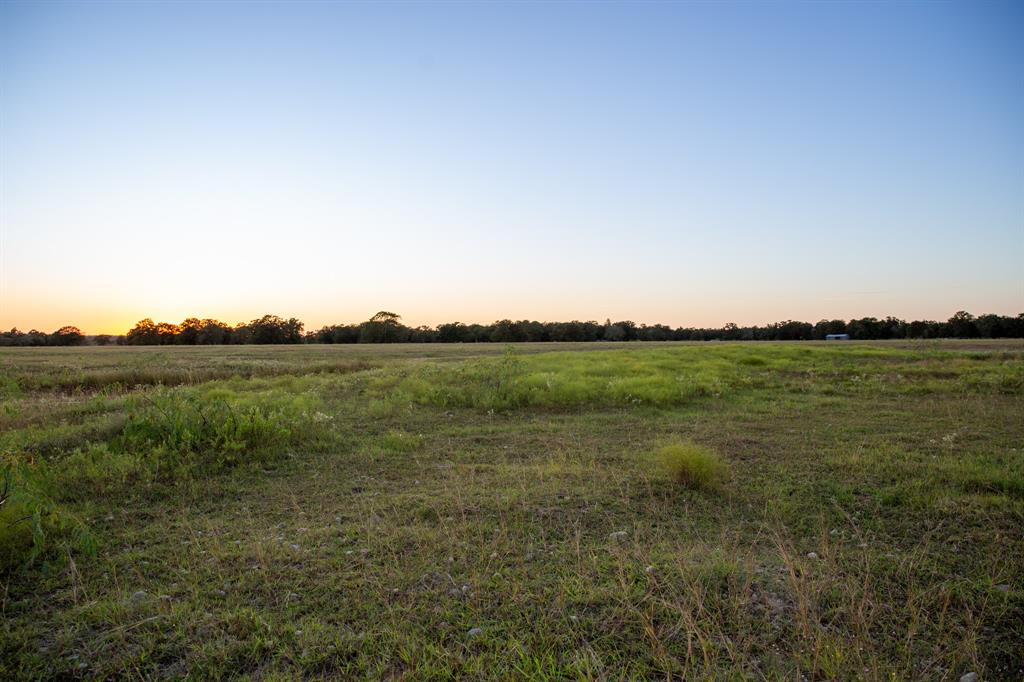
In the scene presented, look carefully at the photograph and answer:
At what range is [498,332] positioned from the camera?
96.1 metres

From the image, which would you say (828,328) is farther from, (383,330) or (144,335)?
(144,335)

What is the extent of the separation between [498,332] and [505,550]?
299 feet

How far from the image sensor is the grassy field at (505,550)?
3549 millimetres

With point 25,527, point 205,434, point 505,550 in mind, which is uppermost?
point 205,434

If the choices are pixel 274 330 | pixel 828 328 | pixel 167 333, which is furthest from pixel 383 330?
pixel 828 328

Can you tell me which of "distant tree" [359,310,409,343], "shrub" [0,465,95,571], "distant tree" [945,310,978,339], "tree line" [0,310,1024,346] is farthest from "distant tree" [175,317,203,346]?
"distant tree" [945,310,978,339]

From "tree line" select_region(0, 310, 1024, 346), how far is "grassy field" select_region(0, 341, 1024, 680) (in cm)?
7824

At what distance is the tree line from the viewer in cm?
7812

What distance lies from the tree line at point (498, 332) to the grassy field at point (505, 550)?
257 ft

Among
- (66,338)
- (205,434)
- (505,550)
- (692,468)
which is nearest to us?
(505,550)

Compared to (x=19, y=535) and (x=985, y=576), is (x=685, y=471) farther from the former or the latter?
(x=19, y=535)

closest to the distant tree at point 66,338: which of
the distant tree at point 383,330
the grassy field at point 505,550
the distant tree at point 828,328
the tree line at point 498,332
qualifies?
the tree line at point 498,332

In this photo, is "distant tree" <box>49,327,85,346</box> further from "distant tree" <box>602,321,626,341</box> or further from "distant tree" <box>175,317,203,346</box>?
"distant tree" <box>602,321,626,341</box>

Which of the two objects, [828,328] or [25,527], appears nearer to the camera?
[25,527]
